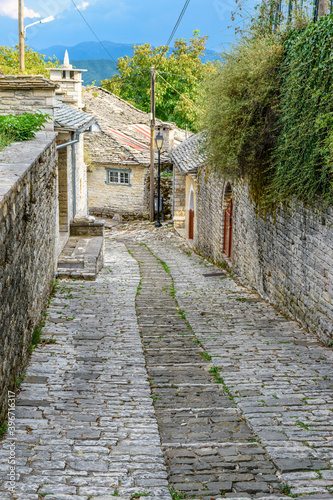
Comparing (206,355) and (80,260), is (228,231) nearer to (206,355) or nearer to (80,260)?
(80,260)

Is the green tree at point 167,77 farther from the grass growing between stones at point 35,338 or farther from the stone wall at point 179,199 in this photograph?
Answer: the grass growing between stones at point 35,338

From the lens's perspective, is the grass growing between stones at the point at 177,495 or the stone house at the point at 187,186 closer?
the grass growing between stones at the point at 177,495

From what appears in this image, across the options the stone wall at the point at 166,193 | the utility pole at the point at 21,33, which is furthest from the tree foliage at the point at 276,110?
the stone wall at the point at 166,193

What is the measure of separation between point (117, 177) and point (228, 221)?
600 inches

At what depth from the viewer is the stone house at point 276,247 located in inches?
295

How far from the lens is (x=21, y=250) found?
19.1 ft

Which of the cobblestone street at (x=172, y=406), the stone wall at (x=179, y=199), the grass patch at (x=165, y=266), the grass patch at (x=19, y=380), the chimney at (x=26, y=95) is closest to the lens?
the cobblestone street at (x=172, y=406)

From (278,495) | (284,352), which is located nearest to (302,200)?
(284,352)

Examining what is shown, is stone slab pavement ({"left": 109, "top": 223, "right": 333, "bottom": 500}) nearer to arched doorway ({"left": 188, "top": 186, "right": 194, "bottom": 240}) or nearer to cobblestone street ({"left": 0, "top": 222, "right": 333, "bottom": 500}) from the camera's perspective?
cobblestone street ({"left": 0, "top": 222, "right": 333, "bottom": 500})

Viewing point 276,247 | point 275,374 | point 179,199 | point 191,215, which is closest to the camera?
point 275,374

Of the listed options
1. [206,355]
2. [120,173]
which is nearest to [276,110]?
[206,355]

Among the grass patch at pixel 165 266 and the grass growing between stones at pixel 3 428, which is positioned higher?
the grass growing between stones at pixel 3 428

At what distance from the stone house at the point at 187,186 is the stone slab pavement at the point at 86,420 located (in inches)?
422

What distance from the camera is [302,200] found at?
26.0 ft
